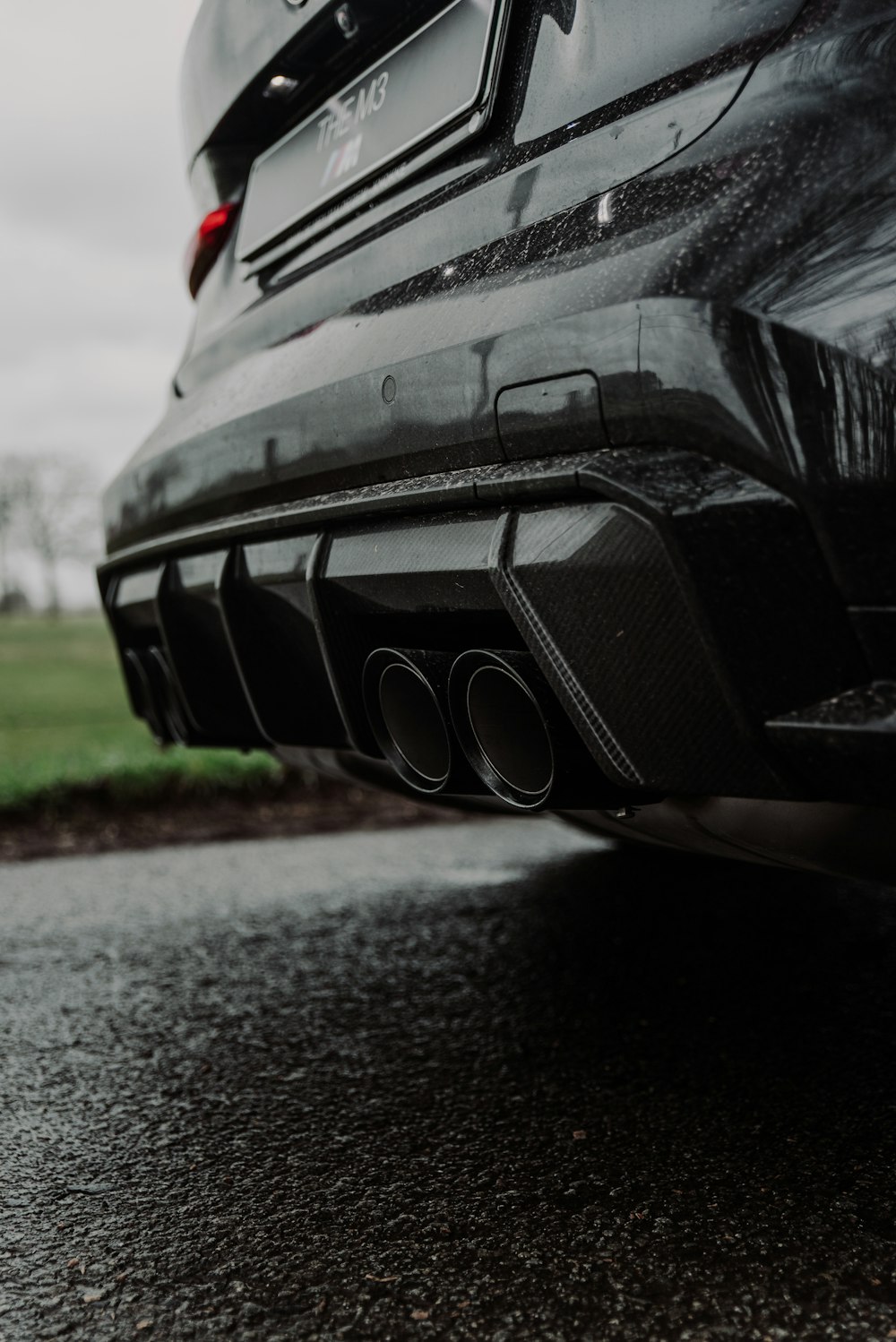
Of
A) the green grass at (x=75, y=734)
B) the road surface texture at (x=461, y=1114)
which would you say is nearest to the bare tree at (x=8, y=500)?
the green grass at (x=75, y=734)

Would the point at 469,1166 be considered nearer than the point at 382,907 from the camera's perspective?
Yes

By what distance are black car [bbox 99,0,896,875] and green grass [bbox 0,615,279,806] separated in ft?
3.99

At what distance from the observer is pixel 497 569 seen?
1397 mm

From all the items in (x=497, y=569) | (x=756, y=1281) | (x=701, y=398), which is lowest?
(x=756, y=1281)

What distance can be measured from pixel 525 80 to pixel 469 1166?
1.39m

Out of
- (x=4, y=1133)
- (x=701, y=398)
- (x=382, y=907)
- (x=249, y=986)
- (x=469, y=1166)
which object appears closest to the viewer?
(x=701, y=398)

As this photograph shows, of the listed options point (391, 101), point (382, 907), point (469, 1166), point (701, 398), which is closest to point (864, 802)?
point (701, 398)

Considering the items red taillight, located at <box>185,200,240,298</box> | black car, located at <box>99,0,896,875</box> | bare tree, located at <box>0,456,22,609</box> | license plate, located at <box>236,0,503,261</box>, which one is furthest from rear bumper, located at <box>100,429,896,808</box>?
bare tree, located at <box>0,456,22,609</box>

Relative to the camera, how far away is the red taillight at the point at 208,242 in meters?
2.29

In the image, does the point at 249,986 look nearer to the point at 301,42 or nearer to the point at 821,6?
the point at 301,42

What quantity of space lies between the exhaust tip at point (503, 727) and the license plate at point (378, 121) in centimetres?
70

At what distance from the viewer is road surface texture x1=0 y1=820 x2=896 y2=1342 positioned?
1.36 m

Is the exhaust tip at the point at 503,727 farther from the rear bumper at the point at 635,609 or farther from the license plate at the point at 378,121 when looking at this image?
the license plate at the point at 378,121

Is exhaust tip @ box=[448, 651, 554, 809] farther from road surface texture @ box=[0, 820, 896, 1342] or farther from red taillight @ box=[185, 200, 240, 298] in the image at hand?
red taillight @ box=[185, 200, 240, 298]
